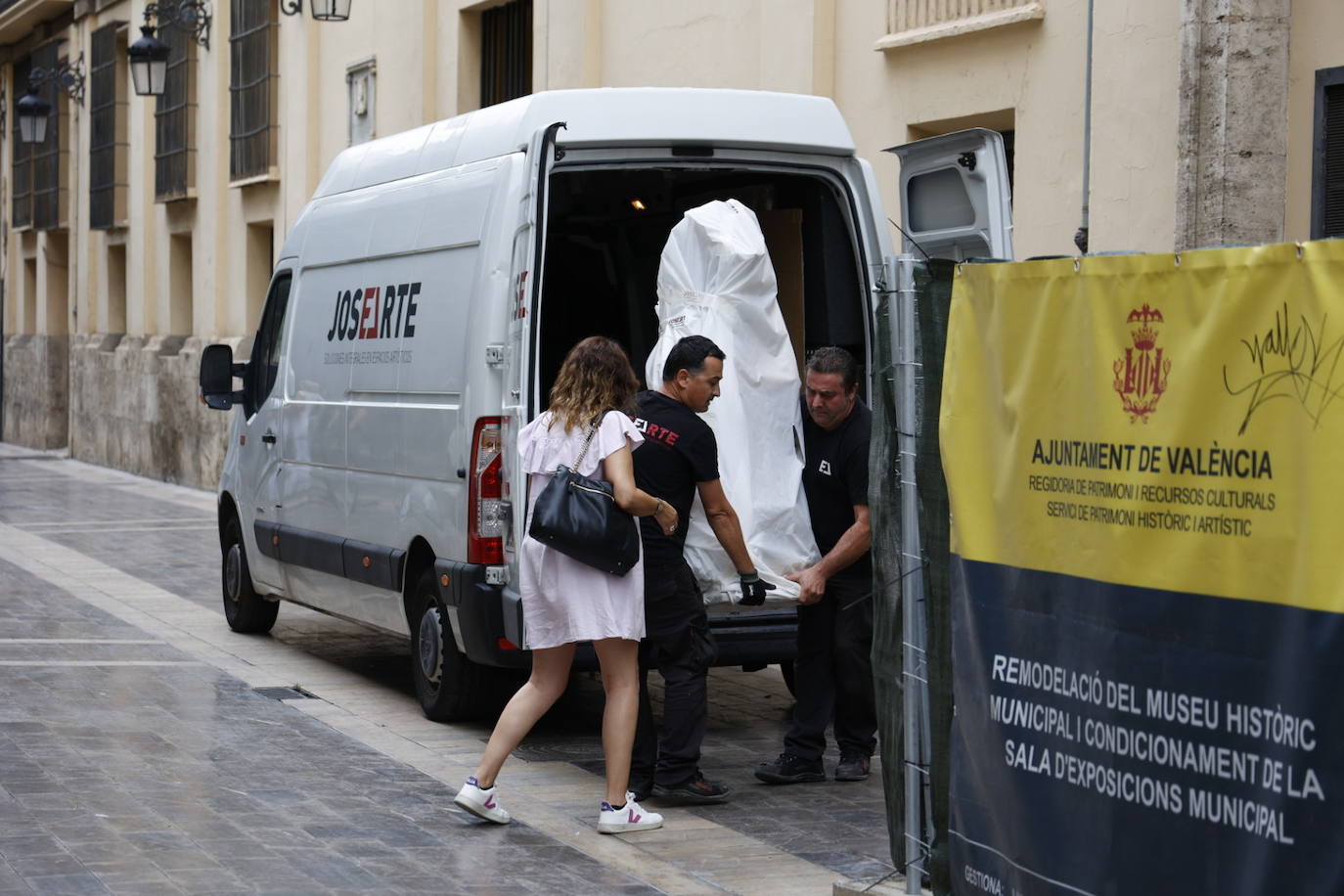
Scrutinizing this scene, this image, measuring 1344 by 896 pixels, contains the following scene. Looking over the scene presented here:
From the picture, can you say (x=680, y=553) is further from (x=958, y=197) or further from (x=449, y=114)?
(x=449, y=114)

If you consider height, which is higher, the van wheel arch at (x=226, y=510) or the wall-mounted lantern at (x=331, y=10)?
the wall-mounted lantern at (x=331, y=10)

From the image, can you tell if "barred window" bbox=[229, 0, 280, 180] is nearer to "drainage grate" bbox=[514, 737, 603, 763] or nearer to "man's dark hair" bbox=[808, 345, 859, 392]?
"drainage grate" bbox=[514, 737, 603, 763]

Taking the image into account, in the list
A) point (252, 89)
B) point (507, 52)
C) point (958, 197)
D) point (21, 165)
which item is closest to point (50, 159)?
point (21, 165)

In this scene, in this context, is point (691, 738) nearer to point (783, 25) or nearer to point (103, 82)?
point (783, 25)

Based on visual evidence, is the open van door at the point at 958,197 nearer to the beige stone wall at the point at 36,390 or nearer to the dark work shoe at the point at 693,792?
the dark work shoe at the point at 693,792

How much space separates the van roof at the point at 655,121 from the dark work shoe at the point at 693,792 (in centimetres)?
249

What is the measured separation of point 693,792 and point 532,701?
0.76 meters

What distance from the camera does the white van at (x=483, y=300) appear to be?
7.69m

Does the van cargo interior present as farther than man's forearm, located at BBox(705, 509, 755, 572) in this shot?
Yes

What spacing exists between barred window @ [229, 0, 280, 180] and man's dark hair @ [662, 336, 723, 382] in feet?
53.3

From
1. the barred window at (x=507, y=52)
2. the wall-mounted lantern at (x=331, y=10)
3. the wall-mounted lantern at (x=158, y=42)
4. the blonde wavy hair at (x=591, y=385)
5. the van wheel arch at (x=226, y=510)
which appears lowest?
the van wheel arch at (x=226, y=510)

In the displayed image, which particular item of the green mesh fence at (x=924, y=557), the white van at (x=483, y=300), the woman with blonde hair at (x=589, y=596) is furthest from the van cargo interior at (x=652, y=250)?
the green mesh fence at (x=924, y=557)

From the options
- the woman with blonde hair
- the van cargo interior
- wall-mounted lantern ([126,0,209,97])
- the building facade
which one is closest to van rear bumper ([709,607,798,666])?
the woman with blonde hair

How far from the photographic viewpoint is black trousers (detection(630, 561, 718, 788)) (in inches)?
278
